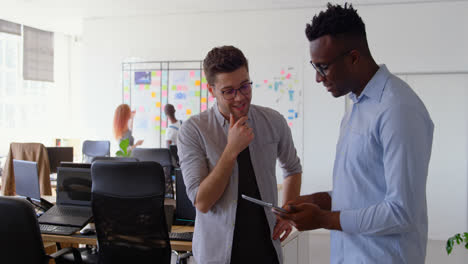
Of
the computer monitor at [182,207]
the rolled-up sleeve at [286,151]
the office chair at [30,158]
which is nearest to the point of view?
the rolled-up sleeve at [286,151]

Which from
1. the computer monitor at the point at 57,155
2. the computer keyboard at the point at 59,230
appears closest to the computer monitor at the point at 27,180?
the computer keyboard at the point at 59,230

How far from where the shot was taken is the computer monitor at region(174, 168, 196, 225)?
276 centimetres

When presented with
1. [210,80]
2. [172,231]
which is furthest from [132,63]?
[210,80]

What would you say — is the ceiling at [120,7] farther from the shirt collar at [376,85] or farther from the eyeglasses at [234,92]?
the shirt collar at [376,85]

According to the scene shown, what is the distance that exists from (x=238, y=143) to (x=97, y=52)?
20.1ft

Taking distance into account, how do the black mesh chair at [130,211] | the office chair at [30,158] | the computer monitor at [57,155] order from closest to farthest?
1. the black mesh chair at [130,211]
2. the office chair at [30,158]
3. the computer monitor at [57,155]

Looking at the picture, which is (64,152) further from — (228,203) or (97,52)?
(228,203)

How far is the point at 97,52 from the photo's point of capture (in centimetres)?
693

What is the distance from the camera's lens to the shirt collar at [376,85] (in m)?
1.12

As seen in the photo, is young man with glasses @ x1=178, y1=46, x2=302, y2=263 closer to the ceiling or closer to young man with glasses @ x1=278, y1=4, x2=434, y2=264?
young man with glasses @ x1=278, y1=4, x2=434, y2=264

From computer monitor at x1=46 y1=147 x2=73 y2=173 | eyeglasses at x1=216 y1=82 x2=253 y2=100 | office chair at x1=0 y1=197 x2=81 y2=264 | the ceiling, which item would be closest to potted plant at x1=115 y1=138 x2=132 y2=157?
computer monitor at x1=46 y1=147 x2=73 y2=173

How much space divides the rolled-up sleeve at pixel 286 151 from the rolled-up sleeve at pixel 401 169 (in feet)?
1.95

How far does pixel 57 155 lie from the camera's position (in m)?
5.01

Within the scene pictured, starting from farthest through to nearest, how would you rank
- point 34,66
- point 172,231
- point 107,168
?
point 34,66, point 172,231, point 107,168
